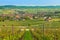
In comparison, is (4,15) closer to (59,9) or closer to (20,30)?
(20,30)

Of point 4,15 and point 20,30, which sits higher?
point 4,15

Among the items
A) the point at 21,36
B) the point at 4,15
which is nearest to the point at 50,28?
the point at 21,36

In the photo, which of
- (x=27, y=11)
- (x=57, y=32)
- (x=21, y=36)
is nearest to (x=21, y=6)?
(x=27, y=11)

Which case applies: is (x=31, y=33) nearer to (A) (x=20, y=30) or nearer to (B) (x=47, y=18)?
(A) (x=20, y=30)

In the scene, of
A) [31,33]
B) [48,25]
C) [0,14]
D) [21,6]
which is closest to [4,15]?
[0,14]

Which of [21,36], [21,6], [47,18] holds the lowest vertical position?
[21,36]

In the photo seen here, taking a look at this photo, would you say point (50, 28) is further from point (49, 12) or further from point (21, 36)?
point (21, 36)

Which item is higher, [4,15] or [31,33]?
[4,15]
